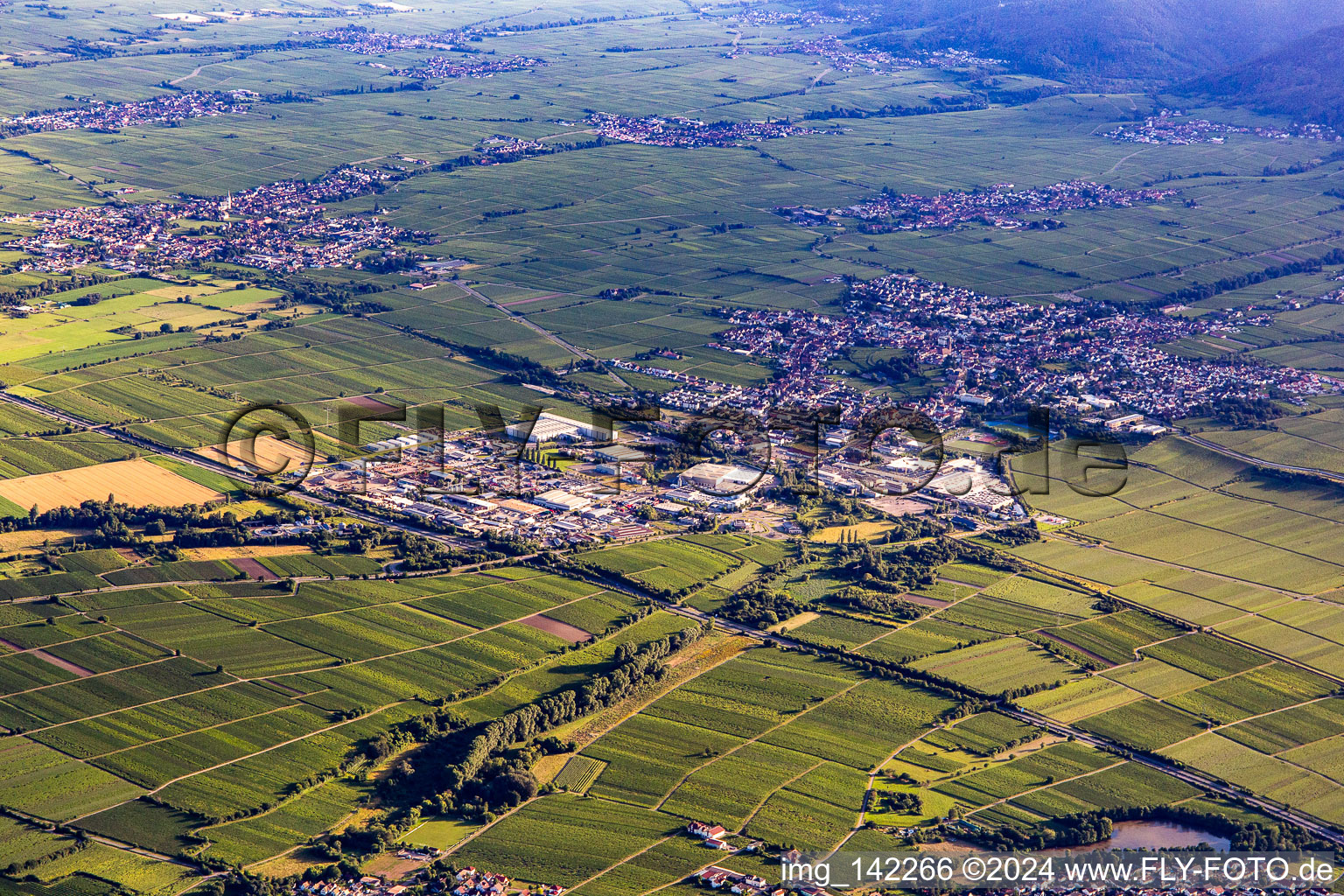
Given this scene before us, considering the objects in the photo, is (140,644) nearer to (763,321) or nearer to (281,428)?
(281,428)

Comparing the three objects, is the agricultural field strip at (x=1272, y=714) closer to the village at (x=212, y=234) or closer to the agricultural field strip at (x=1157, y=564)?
the agricultural field strip at (x=1157, y=564)

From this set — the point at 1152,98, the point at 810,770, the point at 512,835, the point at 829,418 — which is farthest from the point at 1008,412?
the point at 1152,98

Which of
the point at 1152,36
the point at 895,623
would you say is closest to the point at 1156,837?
the point at 895,623

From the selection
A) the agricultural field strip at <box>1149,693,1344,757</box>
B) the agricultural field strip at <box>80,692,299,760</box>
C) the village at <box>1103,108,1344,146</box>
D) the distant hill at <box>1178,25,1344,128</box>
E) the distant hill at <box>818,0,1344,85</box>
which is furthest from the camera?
the distant hill at <box>818,0,1344,85</box>

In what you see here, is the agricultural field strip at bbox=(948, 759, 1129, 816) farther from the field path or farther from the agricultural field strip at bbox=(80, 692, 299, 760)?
the agricultural field strip at bbox=(80, 692, 299, 760)

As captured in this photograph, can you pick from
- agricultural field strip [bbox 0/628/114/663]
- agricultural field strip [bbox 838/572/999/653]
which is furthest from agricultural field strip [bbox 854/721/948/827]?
agricultural field strip [bbox 0/628/114/663]

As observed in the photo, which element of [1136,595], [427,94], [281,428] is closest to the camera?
[1136,595]
